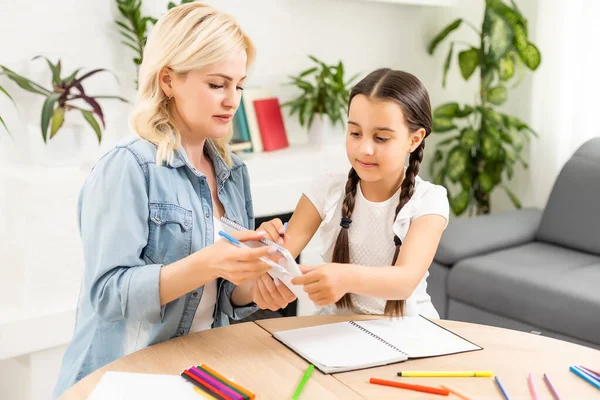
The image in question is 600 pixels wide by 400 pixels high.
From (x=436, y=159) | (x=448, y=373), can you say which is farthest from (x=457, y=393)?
(x=436, y=159)

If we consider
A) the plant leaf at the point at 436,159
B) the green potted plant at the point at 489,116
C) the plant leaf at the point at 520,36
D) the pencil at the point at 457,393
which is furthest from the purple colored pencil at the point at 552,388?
the plant leaf at the point at 436,159

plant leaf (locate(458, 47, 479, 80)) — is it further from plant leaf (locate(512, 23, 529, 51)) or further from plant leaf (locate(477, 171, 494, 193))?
plant leaf (locate(477, 171, 494, 193))

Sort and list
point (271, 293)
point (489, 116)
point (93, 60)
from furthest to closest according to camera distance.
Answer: point (489, 116)
point (93, 60)
point (271, 293)

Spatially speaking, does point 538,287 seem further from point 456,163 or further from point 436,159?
point 436,159

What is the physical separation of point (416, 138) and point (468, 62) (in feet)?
6.86

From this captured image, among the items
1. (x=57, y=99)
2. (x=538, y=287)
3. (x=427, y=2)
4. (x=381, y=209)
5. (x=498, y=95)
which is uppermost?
(x=427, y=2)

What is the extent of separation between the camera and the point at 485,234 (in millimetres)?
2963

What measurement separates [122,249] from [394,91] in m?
0.64

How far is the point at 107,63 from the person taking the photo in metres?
2.71

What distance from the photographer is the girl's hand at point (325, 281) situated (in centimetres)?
126

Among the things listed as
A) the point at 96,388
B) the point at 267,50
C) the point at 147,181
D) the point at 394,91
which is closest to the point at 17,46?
the point at 267,50

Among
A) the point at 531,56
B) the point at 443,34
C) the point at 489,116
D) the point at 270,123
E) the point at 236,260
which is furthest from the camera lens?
the point at 443,34

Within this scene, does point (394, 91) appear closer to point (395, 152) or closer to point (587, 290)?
point (395, 152)

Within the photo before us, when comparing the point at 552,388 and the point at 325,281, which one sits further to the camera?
the point at 325,281
